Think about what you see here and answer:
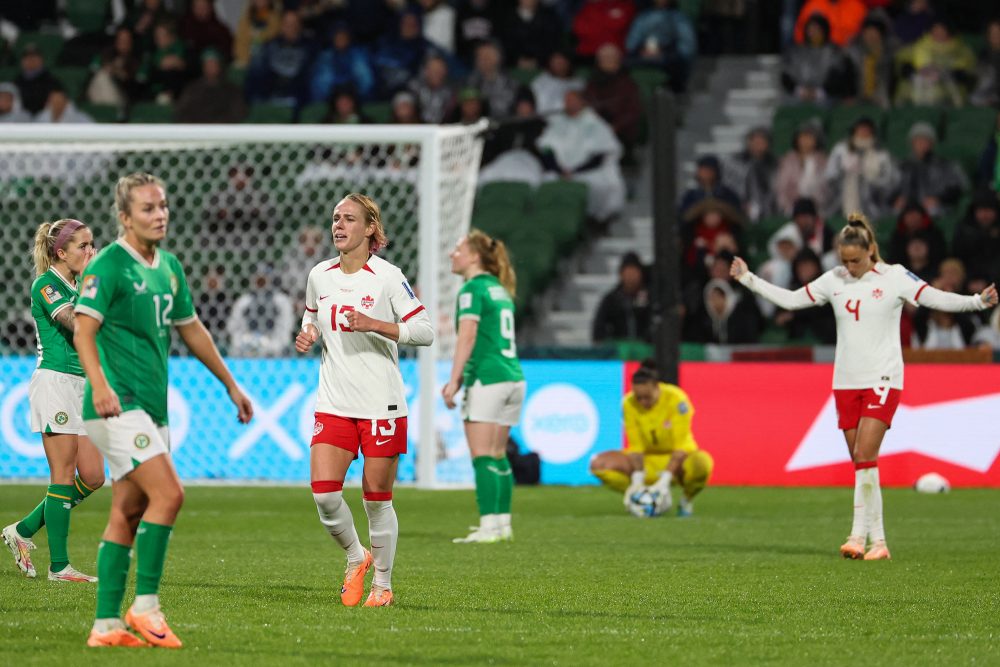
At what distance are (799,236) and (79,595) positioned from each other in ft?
40.9

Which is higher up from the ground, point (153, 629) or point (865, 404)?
point (865, 404)

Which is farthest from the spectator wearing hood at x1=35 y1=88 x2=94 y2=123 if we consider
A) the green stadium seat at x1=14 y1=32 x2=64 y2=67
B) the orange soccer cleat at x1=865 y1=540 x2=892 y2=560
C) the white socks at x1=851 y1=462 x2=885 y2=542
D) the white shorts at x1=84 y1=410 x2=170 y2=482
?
the white shorts at x1=84 y1=410 x2=170 y2=482

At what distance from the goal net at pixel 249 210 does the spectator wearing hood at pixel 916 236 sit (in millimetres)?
4800

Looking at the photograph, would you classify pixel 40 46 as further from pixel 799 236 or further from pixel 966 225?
pixel 966 225

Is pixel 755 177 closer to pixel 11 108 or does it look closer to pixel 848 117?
pixel 848 117

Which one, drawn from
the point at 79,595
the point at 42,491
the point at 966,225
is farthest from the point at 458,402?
the point at 79,595

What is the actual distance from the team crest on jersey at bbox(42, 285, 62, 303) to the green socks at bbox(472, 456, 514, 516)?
3.65 metres

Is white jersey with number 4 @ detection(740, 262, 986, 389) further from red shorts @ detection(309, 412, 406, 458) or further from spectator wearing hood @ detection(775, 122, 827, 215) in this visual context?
spectator wearing hood @ detection(775, 122, 827, 215)

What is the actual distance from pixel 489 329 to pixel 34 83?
505 inches

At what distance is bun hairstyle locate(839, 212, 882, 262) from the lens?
1080 centimetres

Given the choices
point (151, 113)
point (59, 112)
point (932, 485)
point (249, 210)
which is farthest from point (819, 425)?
point (59, 112)

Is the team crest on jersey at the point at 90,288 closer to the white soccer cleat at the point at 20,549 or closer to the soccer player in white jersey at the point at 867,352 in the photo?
the white soccer cleat at the point at 20,549

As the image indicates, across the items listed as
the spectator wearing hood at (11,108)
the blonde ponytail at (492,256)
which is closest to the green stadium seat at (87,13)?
the spectator wearing hood at (11,108)

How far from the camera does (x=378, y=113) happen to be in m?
22.1
